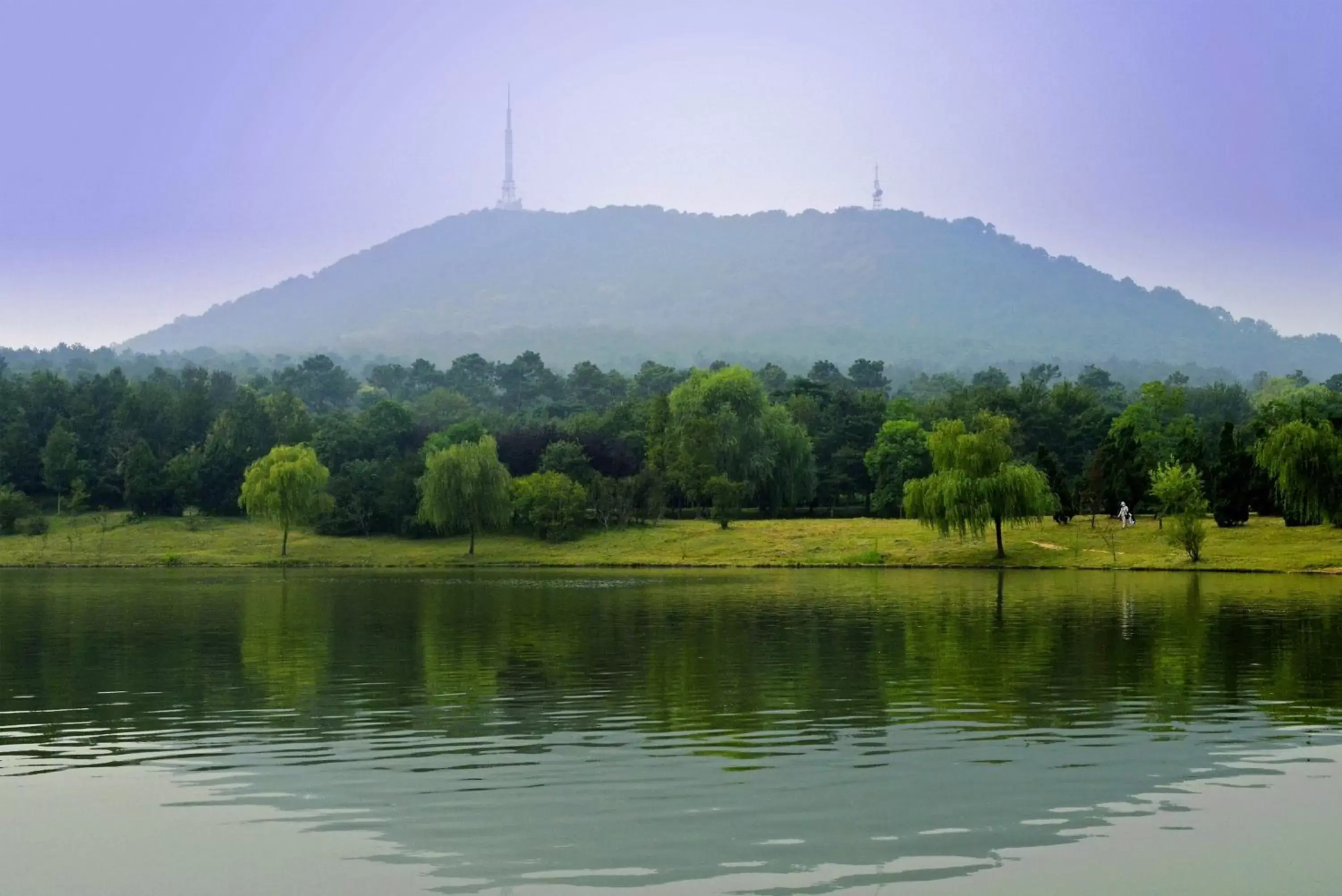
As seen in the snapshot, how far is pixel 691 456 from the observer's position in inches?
3511

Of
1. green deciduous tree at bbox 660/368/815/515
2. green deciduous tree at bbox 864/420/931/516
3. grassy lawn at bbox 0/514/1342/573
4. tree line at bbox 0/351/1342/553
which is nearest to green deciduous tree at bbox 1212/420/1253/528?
tree line at bbox 0/351/1342/553

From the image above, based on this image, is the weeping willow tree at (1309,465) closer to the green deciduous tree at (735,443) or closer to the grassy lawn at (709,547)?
the grassy lawn at (709,547)

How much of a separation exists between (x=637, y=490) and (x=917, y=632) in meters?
53.3

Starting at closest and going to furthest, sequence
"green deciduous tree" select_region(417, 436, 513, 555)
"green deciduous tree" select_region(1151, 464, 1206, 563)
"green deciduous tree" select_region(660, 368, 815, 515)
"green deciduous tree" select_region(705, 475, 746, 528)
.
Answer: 1. "green deciduous tree" select_region(1151, 464, 1206, 563)
2. "green deciduous tree" select_region(417, 436, 513, 555)
3. "green deciduous tree" select_region(705, 475, 746, 528)
4. "green deciduous tree" select_region(660, 368, 815, 515)

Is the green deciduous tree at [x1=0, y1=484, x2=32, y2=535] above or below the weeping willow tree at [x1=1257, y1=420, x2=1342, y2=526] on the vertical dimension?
below

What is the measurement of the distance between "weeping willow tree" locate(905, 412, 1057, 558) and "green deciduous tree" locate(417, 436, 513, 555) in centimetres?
2652

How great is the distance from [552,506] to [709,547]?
11248 mm

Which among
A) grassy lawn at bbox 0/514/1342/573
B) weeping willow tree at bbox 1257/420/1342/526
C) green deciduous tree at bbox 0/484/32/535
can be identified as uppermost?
weeping willow tree at bbox 1257/420/1342/526

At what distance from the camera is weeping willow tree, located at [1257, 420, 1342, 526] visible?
2434 inches

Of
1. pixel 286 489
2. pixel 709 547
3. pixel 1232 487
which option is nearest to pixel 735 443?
pixel 709 547

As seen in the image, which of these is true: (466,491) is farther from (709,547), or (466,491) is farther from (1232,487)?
(1232,487)

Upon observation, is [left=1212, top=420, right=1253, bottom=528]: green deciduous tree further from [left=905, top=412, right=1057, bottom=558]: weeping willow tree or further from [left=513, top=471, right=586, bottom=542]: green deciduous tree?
[left=513, top=471, right=586, bottom=542]: green deciduous tree

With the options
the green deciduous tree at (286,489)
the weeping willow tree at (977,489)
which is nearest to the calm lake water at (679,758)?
the weeping willow tree at (977,489)

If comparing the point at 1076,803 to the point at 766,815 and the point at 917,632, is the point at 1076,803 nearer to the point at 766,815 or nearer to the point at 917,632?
the point at 766,815
